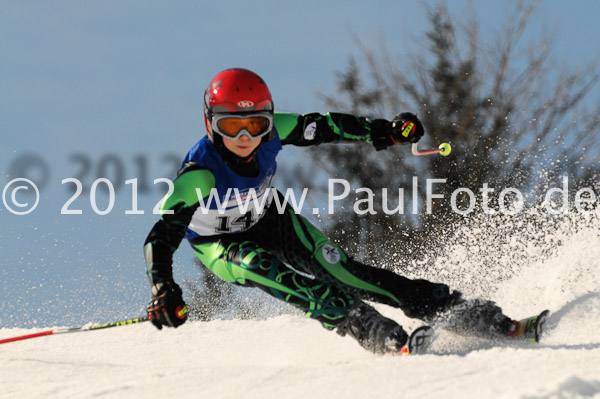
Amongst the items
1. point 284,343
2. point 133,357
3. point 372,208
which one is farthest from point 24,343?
point 372,208

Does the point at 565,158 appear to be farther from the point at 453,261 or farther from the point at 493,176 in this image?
the point at 453,261

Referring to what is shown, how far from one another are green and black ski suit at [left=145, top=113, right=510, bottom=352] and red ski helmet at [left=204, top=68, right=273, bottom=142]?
0.22 meters

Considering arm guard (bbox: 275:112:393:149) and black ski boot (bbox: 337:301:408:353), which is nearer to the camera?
black ski boot (bbox: 337:301:408:353)

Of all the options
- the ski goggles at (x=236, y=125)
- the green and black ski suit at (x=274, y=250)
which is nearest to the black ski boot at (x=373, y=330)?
the green and black ski suit at (x=274, y=250)

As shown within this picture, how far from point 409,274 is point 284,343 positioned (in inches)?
110

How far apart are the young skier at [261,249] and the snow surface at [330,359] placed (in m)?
0.21

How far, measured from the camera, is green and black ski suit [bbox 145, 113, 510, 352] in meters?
3.69

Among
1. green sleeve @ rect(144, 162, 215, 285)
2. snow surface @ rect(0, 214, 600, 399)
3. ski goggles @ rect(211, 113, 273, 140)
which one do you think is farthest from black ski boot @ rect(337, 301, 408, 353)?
ski goggles @ rect(211, 113, 273, 140)

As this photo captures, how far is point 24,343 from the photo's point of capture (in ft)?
18.8

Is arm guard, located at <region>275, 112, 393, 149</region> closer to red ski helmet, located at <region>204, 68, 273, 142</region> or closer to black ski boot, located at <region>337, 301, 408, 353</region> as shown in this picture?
red ski helmet, located at <region>204, 68, 273, 142</region>

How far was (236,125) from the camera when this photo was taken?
12.7ft

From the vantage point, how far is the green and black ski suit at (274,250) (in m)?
3.69

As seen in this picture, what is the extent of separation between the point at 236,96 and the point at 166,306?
1254 millimetres

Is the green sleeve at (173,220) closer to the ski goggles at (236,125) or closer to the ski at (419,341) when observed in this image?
the ski goggles at (236,125)
